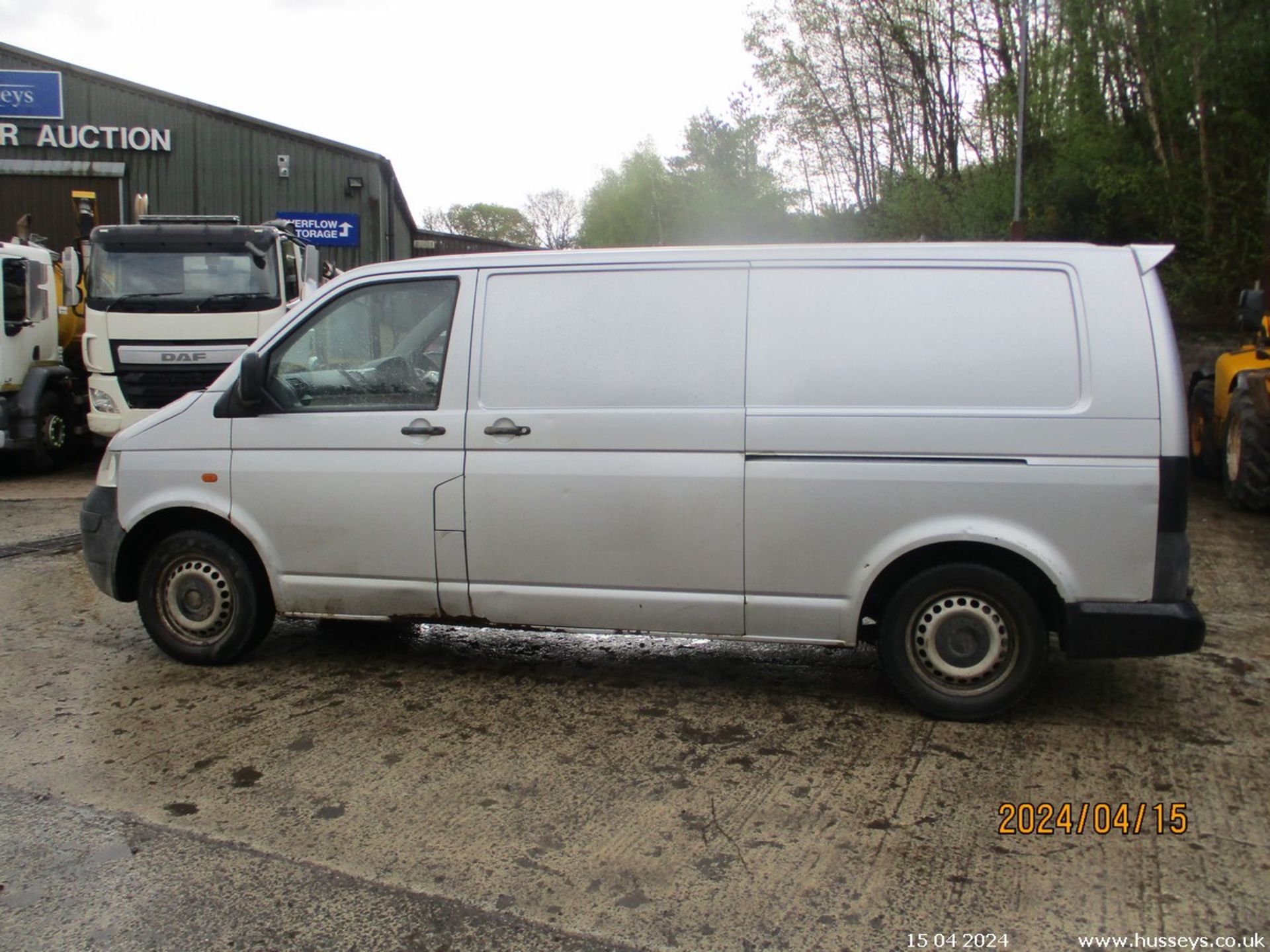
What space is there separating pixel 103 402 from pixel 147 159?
15.6 metres

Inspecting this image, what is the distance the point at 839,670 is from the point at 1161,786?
1.70 metres

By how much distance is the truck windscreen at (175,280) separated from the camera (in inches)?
462

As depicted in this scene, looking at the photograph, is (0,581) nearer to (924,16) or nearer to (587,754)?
(587,754)

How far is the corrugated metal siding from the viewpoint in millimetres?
24969

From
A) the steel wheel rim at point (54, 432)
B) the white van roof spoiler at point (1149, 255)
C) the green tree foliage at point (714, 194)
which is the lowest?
the steel wheel rim at point (54, 432)

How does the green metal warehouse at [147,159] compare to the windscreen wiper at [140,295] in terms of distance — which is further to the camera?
the green metal warehouse at [147,159]

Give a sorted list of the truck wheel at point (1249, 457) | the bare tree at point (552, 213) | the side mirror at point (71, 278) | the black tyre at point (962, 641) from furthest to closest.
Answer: the bare tree at point (552, 213), the side mirror at point (71, 278), the truck wheel at point (1249, 457), the black tyre at point (962, 641)

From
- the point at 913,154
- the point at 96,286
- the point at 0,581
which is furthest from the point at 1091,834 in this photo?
the point at 913,154

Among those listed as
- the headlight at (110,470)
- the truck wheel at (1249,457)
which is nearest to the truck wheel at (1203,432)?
the truck wheel at (1249,457)

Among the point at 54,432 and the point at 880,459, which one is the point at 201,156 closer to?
the point at 54,432

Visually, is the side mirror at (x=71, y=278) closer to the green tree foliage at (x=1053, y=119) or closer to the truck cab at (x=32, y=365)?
the truck cab at (x=32, y=365)

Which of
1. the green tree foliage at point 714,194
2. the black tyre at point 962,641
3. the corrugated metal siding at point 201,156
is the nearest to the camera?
the black tyre at point 962,641

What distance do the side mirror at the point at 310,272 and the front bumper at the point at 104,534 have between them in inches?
300
